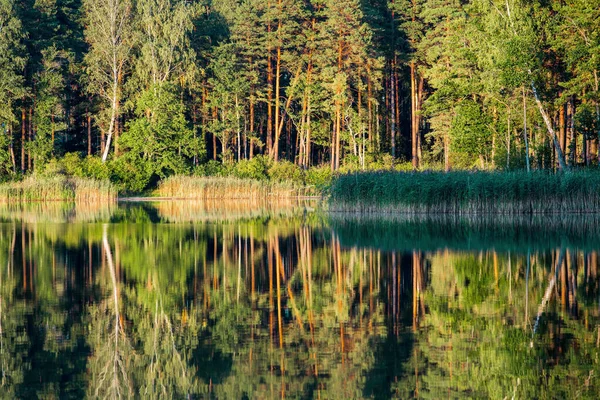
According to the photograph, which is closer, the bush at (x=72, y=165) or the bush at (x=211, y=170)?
the bush at (x=72, y=165)

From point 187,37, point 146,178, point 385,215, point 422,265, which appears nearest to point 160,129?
point 146,178

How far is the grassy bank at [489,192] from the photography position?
89.0 feet

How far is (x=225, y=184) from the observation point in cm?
4422

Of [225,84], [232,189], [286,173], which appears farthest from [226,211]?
[225,84]

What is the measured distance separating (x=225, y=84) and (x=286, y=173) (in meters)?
8.06

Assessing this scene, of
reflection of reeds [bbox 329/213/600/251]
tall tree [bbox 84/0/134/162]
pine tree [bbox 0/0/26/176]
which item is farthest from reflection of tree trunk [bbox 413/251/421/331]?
tall tree [bbox 84/0/134/162]

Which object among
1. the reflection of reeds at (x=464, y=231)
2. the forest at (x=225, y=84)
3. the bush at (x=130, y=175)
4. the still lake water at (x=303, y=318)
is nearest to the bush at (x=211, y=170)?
the forest at (x=225, y=84)

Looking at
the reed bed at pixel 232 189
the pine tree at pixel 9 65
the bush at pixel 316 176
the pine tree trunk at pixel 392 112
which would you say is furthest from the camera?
the pine tree trunk at pixel 392 112

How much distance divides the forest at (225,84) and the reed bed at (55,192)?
10.9 ft

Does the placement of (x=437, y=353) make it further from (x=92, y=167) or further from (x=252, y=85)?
(x=252, y=85)

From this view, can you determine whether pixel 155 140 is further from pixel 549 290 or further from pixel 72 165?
pixel 549 290

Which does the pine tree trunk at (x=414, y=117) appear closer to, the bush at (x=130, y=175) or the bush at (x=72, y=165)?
the bush at (x=130, y=175)

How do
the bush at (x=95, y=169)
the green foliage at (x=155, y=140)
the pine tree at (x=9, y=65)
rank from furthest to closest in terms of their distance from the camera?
the green foliage at (x=155, y=140) → the bush at (x=95, y=169) → the pine tree at (x=9, y=65)

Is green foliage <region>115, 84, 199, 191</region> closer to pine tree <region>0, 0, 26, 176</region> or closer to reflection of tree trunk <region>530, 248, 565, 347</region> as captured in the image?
pine tree <region>0, 0, 26, 176</region>
